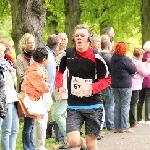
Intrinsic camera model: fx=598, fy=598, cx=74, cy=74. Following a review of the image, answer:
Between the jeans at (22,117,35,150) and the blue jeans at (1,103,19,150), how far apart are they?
510mm

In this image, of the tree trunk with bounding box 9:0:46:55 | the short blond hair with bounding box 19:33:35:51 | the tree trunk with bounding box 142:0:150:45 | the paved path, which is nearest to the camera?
the short blond hair with bounding box 19:33:35:51

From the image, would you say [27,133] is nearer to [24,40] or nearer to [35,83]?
[35,83]

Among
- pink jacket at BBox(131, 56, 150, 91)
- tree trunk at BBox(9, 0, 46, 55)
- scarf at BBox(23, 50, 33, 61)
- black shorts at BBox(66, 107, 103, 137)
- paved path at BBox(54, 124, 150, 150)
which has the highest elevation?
tree trunk at BBox(9, 0, 46, 55)

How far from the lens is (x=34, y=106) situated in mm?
10211

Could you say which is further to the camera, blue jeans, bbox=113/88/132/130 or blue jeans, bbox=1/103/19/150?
blue jeans, bbox=113/88/132/130

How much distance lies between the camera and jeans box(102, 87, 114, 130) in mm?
14633

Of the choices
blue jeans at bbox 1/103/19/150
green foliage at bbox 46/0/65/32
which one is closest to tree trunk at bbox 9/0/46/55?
blue jeans at bbox 1/103/19/150

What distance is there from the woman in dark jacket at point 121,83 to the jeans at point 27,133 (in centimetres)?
399

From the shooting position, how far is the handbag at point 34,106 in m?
10.1

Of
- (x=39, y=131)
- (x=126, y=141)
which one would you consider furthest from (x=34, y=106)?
(x=126, y=141)

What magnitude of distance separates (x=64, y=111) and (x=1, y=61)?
3291 mm

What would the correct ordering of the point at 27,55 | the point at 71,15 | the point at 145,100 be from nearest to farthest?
the point at 27,55 < the point at 145,100 < the point at 71,15

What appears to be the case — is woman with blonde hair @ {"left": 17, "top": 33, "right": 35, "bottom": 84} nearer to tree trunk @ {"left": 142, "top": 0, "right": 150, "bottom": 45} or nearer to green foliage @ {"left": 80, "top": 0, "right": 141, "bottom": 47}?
tree trunk @ {"left": 142, "top": 0, "right": 150, "bottom": 45}

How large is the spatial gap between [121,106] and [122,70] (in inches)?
35.6
